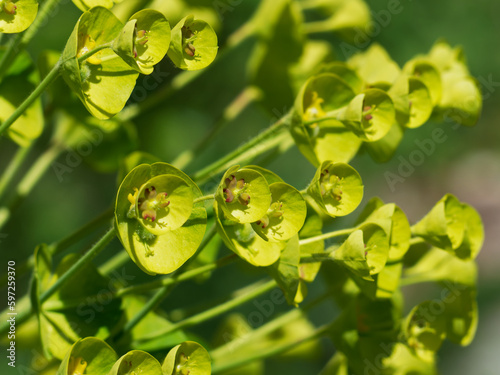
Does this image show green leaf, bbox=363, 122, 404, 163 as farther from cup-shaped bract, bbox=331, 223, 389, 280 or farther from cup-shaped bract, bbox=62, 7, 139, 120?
cup-shaped bract, bbox=62, 7, 139, 120

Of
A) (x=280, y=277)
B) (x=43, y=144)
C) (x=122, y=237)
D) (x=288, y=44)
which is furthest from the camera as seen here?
(x=43, y=144)

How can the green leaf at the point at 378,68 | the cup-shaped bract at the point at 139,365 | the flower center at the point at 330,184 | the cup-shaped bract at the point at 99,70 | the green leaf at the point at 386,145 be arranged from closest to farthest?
the cup-shaped bract at the point at 139,365, the cup-shaped bract at the point at 99,70, the flower center at the point at 330,184, the green leaf at the point at 386,145, the green leaf at the point at 378,68

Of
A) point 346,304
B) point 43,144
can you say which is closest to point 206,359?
point 346,304

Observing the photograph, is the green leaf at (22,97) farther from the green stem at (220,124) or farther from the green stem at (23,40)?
the green stem at (220,124)

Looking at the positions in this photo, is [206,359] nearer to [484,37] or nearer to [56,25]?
[56,25]

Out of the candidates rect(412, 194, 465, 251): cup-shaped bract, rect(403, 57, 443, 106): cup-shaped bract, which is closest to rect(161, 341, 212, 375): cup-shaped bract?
rect(412, 194, 465, 251): cup-shaped bract

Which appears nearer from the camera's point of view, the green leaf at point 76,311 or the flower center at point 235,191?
the flower center at point 235,191

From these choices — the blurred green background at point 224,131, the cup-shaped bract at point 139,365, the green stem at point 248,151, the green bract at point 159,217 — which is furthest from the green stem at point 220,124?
the blurred green background at point 224,131

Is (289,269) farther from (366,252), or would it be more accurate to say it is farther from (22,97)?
(22,97)
